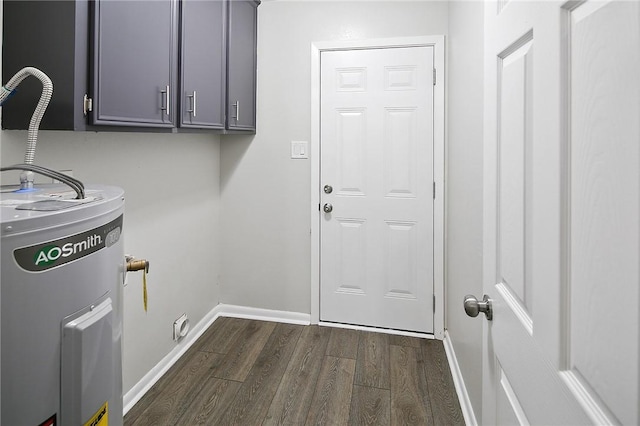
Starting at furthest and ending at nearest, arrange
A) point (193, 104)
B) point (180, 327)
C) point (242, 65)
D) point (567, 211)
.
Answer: point (242, 65) < point (180, 327) < point (193, 104) < point (567, 211)

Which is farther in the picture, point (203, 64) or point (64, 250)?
point (203, 64)

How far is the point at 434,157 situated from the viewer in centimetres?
260

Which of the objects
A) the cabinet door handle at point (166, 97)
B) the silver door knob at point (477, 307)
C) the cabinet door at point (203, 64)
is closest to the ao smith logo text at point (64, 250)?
the silver door knob at point (477, 307)

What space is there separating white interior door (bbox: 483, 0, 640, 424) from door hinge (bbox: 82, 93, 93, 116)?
1227 mm

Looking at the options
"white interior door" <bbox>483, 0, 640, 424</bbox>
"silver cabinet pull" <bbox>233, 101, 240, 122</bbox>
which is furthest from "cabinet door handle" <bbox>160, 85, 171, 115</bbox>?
"white interior door" <bbox>483, 0, 640, 424</bbox>

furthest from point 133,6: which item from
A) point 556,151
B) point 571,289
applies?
point 571,289

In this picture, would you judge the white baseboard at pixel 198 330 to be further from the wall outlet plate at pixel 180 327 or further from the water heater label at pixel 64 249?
the water heater label at pixel 64 249

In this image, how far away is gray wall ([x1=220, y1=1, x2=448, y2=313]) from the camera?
2.66 m

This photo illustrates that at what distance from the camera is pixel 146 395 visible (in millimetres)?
2018

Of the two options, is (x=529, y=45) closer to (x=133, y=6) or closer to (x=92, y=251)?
(x=92, y=251)

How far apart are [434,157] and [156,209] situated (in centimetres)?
177

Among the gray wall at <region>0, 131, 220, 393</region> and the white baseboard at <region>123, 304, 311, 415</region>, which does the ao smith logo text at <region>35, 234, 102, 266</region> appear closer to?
the gray wall at <region>0, 131, 220, 393</region>

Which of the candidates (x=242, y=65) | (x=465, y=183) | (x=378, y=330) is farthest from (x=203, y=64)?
(x=378, y=330)

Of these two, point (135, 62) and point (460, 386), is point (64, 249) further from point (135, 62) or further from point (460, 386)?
point (460, 386)
